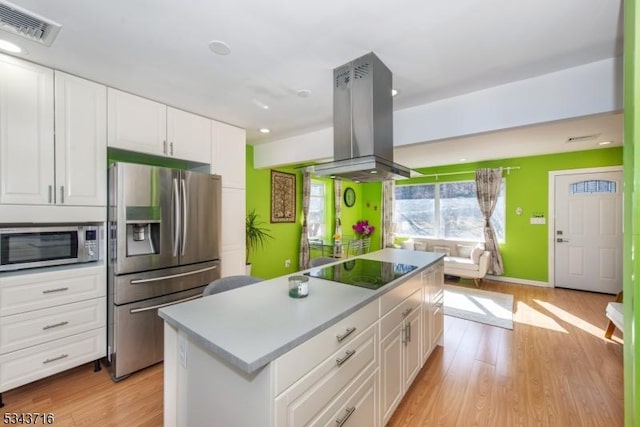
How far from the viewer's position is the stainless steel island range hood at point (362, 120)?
1.91 m

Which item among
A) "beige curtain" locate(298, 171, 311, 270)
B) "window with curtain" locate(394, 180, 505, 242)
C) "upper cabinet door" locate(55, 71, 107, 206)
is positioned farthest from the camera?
"window with curtain" locate(394, 180, 505, 242)

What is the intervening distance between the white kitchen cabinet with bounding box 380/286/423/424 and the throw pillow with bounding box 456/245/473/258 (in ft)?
12.4

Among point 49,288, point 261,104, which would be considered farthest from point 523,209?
point 49,288

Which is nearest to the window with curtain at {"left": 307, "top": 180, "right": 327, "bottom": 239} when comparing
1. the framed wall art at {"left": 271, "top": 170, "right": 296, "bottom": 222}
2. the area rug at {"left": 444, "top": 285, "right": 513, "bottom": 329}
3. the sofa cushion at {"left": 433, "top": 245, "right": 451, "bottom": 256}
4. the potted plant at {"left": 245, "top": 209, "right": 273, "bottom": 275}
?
the framed wall art at {"left": 271, "top": 170, "right": 296, "bottom": 222}

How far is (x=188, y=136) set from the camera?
287cm

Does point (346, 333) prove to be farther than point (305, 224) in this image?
No

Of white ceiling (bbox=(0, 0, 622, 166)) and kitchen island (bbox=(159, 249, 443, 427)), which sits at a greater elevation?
white ceiling (bbox=(0, 0, 622, 166))

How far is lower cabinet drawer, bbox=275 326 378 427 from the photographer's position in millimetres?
987

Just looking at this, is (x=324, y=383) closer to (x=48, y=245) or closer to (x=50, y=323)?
(x=50, y=323)

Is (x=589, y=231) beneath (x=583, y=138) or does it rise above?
beneath

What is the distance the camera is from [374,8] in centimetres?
147

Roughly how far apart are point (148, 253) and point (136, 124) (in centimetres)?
122

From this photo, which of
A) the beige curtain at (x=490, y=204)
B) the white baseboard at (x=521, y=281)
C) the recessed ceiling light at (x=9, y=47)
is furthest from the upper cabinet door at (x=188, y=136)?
the white baseboard at (x=521, y=281)

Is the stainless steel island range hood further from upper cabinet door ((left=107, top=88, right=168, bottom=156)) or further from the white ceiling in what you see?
upper cabinet door ((left=107, top=88, right=168, bottom=156))
